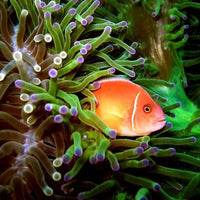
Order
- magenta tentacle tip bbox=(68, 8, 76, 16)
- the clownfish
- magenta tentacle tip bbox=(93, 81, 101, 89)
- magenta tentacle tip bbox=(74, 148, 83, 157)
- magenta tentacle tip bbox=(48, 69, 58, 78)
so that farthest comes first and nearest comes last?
magenta tentacle tip bbox=(68, 8, 76, 16) → magenta tentacle tip bbox=(93, 81, 101, 89) → the clownfish → magenta tentacle tip bbox=(48, 69, 58, 78) → magenta tentacle tip bbox=(74, 148, 83, 157)

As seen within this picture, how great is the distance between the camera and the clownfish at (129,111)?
2002mm

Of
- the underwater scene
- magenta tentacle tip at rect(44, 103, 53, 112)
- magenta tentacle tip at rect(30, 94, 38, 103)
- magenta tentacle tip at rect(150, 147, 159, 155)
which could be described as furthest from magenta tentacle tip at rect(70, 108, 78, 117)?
→ magenta tentacle tip at rect(150, 147, 159, 155)

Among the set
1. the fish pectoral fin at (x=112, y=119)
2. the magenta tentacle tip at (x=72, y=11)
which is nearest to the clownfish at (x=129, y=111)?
the fish pectoral fin at (x=112, y=119)

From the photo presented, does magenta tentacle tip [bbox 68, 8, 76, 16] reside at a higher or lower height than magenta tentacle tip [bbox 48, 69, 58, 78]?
higher

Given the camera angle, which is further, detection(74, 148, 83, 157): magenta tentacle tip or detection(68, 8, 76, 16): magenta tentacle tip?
detection(68, 8, 76, 16): magenta tentacle tip

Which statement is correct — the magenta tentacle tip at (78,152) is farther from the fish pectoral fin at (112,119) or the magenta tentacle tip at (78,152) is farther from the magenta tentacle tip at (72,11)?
the magenta tentacle tip at (72,11)

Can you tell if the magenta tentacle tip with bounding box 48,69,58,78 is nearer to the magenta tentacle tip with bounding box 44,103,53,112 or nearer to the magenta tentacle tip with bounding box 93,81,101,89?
the magenta tentacle tip with bounding box 44,103,53,112

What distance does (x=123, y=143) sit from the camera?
203cm

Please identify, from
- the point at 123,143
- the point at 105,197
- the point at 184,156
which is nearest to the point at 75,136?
the point at 123,143

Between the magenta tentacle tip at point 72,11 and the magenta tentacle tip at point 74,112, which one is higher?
the magenta tentacle tip at point 72,11

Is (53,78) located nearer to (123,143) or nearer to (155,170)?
(123,143)

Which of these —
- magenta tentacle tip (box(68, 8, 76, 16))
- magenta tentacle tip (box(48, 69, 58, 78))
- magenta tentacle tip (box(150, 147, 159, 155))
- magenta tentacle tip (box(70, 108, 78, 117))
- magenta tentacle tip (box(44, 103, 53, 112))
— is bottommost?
magenta tentacle tip (box(150, 147, 159, 155))

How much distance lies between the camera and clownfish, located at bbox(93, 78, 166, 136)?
78.8 inches

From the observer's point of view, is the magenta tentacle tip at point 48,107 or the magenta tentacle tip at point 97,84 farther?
the magenta tentacle tip at point 97,84
